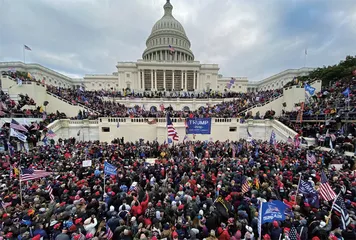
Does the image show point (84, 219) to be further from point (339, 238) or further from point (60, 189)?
point (339, 238)

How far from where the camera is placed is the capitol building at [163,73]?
5941 cm

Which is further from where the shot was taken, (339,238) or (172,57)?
(172,57)

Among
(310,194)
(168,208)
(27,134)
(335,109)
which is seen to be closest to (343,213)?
(310,194)

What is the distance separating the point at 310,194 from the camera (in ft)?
19.3

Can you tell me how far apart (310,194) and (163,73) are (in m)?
58.5

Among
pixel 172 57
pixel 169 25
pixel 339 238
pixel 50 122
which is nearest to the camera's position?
pixel 339 238

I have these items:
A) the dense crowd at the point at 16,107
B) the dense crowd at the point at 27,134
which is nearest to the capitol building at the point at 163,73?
the dense crowd at the point at 16,107

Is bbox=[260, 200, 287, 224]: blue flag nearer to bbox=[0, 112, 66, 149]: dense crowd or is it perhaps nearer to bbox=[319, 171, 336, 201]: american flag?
bbox=[319, 171, 336, 201]: american flag

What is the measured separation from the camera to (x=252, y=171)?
9.16 metres

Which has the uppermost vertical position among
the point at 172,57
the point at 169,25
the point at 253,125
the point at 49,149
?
the point at 169,25

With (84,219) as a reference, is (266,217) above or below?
above

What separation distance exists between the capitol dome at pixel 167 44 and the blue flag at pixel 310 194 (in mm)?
73407

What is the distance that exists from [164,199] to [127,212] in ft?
4.86

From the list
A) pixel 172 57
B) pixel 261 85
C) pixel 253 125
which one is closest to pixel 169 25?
pixel 172 57
